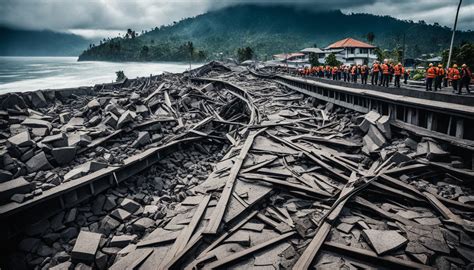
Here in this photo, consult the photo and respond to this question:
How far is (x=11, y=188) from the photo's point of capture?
22.9 ft

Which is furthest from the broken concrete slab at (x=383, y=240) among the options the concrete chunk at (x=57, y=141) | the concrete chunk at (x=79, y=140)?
the concrete chunk at (x=57, y=141)

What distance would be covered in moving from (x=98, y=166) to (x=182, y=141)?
4.08m

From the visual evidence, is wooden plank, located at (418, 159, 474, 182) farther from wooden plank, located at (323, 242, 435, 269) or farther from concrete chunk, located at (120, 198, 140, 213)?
concrete chunk, located at (120, 198, 140, 213)

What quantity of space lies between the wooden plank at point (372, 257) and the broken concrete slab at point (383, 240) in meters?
0.12

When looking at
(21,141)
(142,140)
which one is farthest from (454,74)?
(21,141)

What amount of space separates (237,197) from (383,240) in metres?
3.12

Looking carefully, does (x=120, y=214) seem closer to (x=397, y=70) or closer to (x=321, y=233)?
(x=321, y=233)

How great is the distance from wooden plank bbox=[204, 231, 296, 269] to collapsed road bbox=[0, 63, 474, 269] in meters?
0.02

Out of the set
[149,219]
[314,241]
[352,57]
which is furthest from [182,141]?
[352,57]

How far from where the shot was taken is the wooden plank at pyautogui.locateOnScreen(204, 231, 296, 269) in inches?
175

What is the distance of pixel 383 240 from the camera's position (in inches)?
181

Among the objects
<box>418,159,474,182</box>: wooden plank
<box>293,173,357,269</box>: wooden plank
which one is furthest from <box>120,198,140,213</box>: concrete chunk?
<box>418,159,474,182</box>: wooden plank

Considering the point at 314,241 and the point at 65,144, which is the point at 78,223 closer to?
the point at 65,144

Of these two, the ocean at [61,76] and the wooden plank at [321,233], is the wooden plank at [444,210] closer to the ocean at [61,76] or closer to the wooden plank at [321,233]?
the wooden plank at [321,233]
